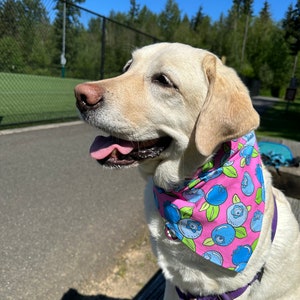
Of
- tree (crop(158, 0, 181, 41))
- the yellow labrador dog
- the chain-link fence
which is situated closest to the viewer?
the yellow labrador dog

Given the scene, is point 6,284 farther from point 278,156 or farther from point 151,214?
point 278,156

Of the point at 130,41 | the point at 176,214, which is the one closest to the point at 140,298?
the point at 176,214

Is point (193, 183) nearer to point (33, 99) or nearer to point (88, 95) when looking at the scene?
point (88, 95)

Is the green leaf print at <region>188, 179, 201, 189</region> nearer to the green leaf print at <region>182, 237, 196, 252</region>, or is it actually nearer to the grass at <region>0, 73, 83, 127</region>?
the green leaf print at <region>182, 237, 196, 252</region>

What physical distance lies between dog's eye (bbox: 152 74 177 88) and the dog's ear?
0.78ft

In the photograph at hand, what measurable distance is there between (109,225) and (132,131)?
7.15 ft

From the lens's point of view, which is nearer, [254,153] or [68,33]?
[254,153]

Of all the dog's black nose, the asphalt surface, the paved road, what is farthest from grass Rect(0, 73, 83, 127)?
the dog's black nose

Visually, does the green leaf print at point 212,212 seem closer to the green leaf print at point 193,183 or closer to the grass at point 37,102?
the green leaf print at point 193,183

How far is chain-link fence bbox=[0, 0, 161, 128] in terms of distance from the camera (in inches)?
320

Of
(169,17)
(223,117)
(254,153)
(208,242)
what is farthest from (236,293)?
(169,17)

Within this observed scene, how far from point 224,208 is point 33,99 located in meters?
11.1

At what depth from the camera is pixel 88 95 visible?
5.63 feet

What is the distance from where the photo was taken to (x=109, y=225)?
12.2 ft
